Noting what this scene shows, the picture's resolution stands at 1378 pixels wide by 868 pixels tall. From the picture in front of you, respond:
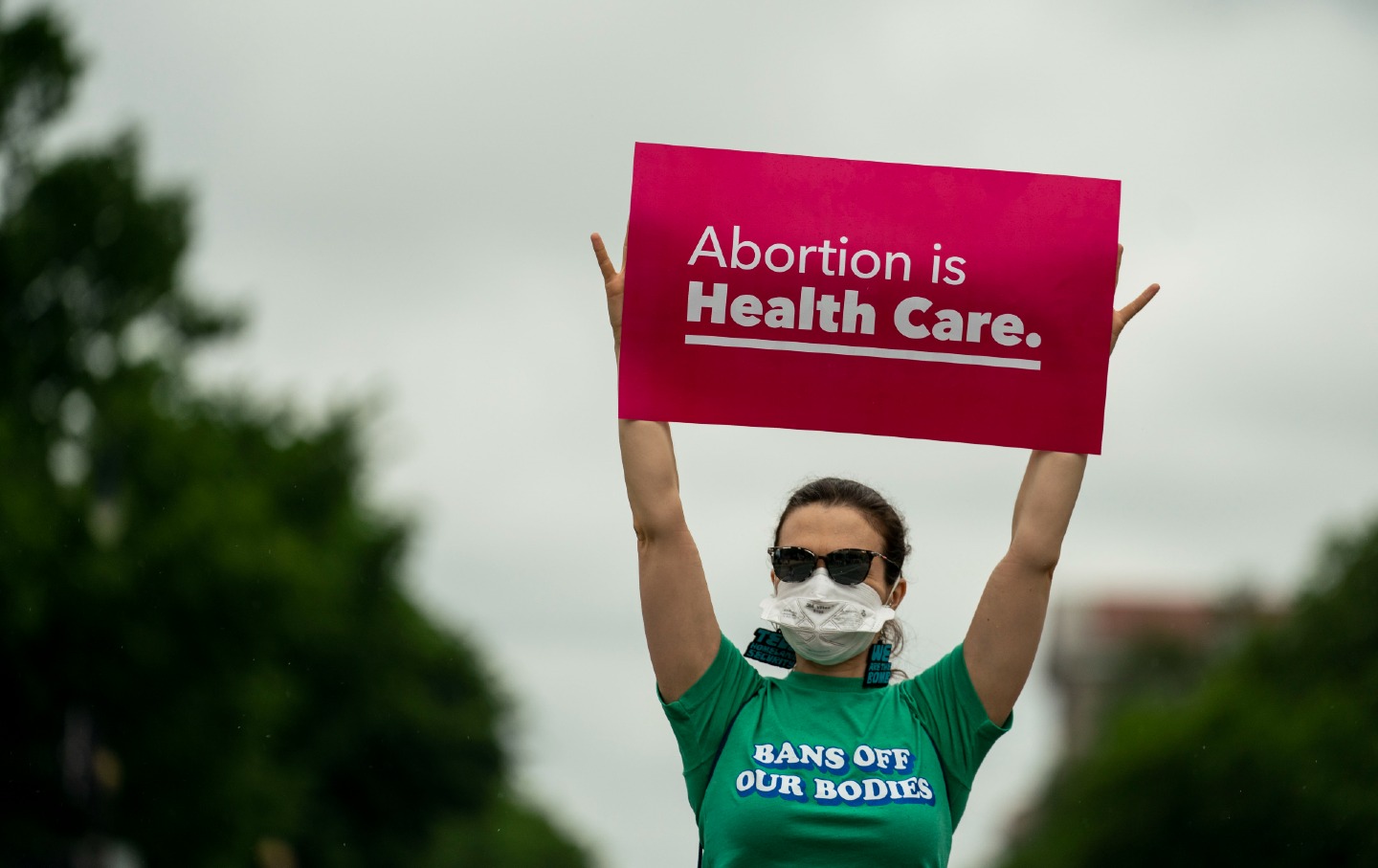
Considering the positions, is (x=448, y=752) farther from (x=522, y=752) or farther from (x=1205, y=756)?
(x=1205, y=756)

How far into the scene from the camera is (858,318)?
203 inches

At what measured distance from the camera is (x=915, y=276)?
5.18m

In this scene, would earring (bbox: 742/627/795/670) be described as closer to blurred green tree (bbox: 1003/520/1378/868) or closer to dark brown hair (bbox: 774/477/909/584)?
dark brown hair (bbox: 774/477/909/584)

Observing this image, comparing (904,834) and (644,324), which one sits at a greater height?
(644,324)

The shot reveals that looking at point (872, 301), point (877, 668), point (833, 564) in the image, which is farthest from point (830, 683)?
point (872, 301)

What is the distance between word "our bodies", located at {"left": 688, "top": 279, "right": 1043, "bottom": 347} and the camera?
→ 5.16m

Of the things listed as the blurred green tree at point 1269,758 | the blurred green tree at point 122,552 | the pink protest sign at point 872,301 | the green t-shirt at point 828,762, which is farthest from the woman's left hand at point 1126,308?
the blurred green tree at point 1269,758

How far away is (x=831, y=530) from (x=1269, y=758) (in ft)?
112

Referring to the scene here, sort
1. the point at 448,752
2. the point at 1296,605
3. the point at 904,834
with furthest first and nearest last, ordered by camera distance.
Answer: the point at 448,752
the point at 1296,605
the point at 904,834

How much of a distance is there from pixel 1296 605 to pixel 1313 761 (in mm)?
7916

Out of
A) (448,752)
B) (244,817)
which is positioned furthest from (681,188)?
(448,752)

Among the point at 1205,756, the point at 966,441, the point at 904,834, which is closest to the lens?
the point at 904,834

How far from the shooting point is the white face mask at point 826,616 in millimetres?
4914

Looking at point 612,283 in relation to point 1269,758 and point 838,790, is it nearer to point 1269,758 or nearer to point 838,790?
point 838,790
